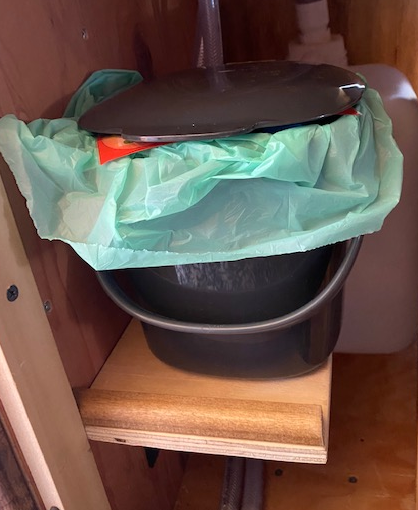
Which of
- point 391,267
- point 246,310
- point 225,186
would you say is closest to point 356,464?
point 391,267

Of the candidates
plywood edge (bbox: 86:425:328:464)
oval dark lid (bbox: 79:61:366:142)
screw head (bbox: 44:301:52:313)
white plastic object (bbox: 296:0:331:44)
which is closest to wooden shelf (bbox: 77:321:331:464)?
plywood edge (bbox: 86:425:328:464)

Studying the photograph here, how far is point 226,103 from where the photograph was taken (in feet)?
1.40

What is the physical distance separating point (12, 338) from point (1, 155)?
15 cm

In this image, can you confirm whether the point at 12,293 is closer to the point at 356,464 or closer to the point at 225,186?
the point at 225,186

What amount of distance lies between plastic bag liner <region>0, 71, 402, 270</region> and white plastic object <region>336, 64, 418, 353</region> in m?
0.30

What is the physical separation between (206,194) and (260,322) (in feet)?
0.44

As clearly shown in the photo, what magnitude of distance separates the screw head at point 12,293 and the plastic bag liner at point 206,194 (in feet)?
0.20

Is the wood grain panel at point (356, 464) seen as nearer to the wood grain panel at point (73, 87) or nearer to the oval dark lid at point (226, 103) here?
the wood grain panel at point (73, 87)

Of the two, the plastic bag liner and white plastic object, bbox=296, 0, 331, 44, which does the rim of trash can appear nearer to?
the plastic bag liner

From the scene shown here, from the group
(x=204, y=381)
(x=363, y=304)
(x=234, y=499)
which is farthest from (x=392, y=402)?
(x=204, y=381)

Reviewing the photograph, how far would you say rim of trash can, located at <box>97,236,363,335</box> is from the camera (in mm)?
450

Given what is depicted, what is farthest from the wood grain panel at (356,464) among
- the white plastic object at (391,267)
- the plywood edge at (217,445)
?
the plywood edge at (217,445)

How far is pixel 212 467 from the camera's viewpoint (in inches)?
33.0

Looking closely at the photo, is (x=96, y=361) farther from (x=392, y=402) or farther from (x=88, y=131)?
(x=392, y=402)
